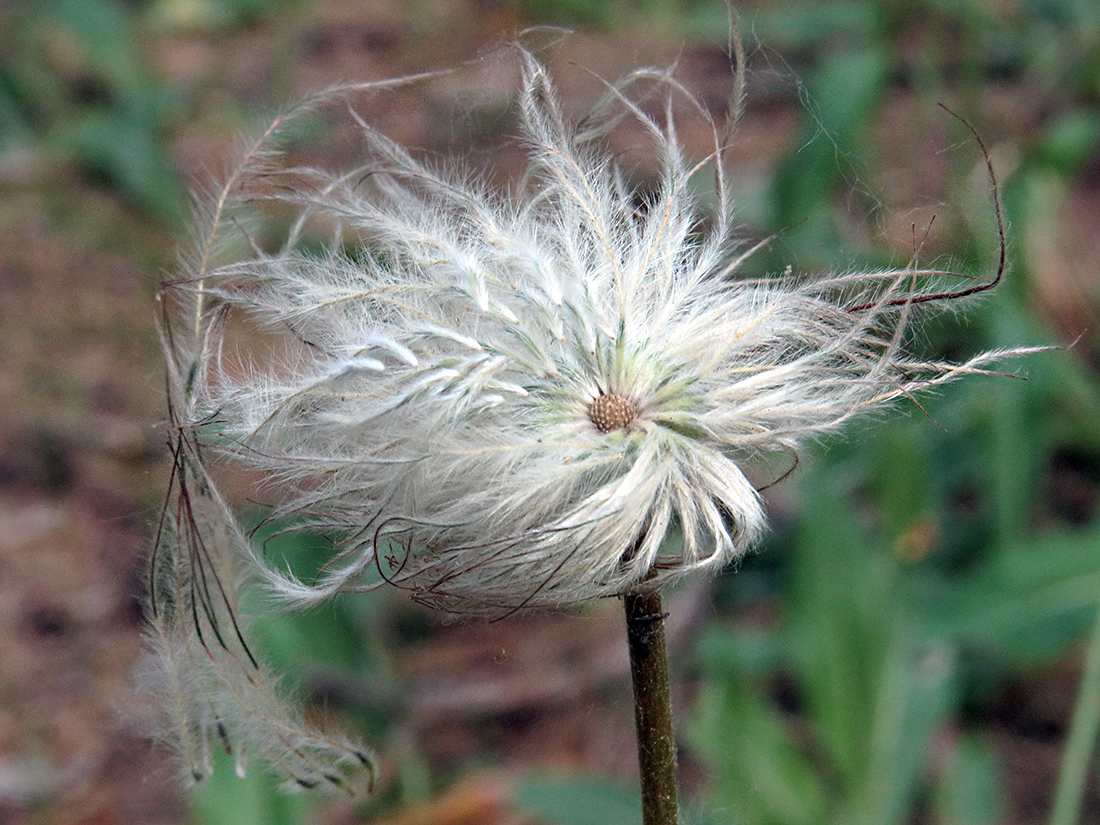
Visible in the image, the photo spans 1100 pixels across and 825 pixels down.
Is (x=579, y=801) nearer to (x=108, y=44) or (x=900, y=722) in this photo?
(x=900, y=722)

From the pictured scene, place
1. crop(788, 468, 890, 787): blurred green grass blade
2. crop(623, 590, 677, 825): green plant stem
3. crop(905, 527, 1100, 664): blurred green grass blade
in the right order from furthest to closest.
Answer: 1. crop(905, 527, 1100, 664): blurred green grass blade
2. crop(788, 468, 890, 787): blurred green grass blade
3. crop(623, 590, 677, 825): green plant stem

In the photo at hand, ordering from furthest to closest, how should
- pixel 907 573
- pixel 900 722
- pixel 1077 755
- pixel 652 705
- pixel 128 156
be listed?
pixel 128 156
pixel 907 573
pixel 900 722
pixel 1077 755
pixel 652 705

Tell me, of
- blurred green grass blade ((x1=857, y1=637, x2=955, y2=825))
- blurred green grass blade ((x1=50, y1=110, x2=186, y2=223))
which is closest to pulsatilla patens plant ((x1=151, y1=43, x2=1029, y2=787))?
blurred green grass blade ((x1=857, y1=637, x2=955, y2=825))

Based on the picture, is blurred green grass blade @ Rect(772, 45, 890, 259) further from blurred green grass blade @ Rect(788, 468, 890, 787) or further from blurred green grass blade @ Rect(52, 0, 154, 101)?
blurred green grass blade @ Rect(52, 0, 154, 101)

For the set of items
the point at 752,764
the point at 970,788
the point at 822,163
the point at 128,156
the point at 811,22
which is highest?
the point at 811,22

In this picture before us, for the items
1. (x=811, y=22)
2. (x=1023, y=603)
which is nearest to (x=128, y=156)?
(x=811, y=22)
